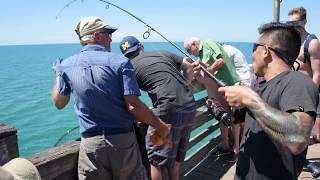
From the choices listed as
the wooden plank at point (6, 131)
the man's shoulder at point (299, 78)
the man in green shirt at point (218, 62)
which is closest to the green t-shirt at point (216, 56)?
the man in green shirt at point (218, 62)

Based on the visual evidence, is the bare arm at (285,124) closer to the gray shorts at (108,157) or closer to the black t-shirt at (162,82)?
the gray shorts at (108,157)

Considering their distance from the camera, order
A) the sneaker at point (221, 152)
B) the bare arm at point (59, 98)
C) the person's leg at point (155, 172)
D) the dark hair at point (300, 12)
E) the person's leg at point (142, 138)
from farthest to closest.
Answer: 1. the sneaker at point (221, 152)
2. the dark hair at point (300, 12)
3. the person's leg at point (155, 172)
4. the person's leg at point (142, 138)
5. the bare arm at point (59, 98)

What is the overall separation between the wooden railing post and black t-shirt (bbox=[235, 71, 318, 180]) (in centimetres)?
137

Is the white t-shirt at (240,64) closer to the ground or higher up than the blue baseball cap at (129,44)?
closer to the ground

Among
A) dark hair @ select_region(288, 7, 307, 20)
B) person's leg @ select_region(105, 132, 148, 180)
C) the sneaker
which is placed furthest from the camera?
the sneaker

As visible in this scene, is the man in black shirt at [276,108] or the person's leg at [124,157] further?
the person's leg at [124,157]

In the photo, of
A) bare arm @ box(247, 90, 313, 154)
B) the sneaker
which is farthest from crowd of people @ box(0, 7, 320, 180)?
the sneaker

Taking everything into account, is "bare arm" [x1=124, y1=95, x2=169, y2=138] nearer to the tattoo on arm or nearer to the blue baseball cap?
the blue baseball cap

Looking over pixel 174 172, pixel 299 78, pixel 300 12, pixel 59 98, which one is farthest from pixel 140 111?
pixel 300 12

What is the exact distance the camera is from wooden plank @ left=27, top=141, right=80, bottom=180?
2.51 m

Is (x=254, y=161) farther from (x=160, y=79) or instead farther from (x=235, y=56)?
(x=235, y=56)

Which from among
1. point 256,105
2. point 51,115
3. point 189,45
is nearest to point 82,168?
point 256,105

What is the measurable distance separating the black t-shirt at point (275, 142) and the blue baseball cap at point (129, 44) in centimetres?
188

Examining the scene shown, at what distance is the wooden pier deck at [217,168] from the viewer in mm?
4945
